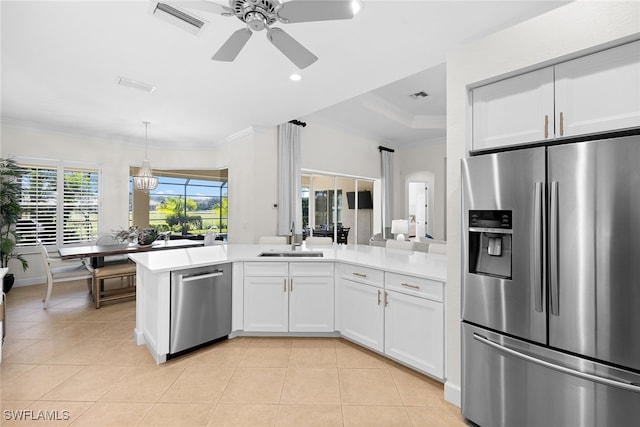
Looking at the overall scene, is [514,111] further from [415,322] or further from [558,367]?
[415,322]

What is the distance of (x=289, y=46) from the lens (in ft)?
6.56

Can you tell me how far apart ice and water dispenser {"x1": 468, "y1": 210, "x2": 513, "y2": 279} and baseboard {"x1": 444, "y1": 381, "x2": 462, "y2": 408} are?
0.87m

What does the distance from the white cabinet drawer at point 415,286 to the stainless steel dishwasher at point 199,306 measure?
5.35 ft

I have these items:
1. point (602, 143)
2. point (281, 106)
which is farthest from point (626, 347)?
point (281, 106)

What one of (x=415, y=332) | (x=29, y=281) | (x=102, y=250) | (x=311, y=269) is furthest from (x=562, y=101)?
(x=29, y=281)

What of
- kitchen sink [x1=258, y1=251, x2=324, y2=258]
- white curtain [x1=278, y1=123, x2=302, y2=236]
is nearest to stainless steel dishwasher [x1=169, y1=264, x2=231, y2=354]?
kitchen sink [x1=258, y1=251, x2=324, y2=258]

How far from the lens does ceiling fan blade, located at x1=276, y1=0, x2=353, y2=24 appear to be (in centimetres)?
155

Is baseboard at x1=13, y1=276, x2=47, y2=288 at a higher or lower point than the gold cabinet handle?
lower

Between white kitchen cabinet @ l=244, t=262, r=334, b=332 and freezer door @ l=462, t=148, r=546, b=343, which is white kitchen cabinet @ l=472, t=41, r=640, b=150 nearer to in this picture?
freezer door @ l=462, t=148, r=546, b=343

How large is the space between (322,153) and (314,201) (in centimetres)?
99

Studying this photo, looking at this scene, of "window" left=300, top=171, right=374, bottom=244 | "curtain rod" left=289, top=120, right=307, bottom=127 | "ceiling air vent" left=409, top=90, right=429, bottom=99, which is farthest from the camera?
"window" left=300, top=171, right=374, bottom=244

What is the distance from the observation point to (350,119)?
5703 millimetres

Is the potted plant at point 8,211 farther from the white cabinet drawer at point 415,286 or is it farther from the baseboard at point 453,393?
the baseboard at point 453,393

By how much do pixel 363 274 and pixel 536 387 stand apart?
1433mm
